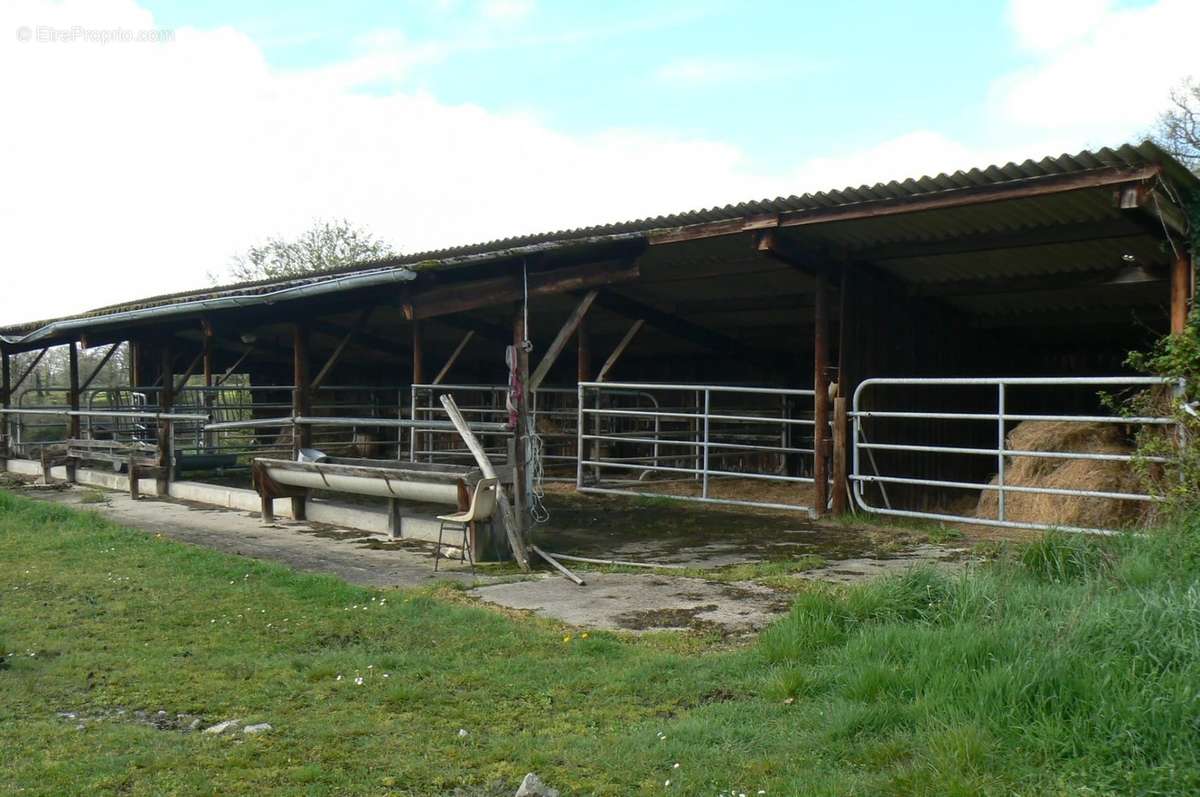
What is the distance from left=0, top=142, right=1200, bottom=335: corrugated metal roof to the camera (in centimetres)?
644

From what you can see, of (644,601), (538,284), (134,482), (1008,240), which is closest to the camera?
(644,601)

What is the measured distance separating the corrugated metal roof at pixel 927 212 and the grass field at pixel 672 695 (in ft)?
8.57

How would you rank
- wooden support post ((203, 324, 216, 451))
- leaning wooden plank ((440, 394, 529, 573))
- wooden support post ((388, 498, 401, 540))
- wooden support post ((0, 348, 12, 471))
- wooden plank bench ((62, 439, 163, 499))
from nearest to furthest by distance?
leaning wooden plank ((440, 394, 529, 573))
wooden support post ((388, 498, 401, 540))
wooden plank bench ((62, 439, 163, 499))
wooden support post ((203, 324, 216, 451))
wooden support post ((0, 348, 12, 471))

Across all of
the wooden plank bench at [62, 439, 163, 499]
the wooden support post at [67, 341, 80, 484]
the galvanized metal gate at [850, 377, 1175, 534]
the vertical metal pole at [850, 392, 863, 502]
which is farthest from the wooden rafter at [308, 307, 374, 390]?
the galvanized metal gate at [850, 377, 1175, 534]

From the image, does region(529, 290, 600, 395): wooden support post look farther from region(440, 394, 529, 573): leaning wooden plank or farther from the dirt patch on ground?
the dirt patch on ground

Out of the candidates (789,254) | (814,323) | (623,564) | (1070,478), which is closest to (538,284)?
(789,254)

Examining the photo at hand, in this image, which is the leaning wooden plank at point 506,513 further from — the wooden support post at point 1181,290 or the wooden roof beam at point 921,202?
the wooden support post at point 1181,290

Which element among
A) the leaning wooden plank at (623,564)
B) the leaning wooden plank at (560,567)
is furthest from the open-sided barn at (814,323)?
the leaning wooden plank at (623,564)

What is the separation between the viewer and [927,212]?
25.0ft

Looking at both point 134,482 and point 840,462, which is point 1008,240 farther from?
point 134,482

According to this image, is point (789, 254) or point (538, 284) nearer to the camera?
point (789, 254)

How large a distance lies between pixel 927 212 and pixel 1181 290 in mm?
1835

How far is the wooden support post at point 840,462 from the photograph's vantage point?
366 inches

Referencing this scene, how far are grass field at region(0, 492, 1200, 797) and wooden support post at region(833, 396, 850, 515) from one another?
3916 millimetres
